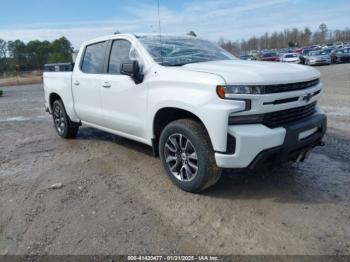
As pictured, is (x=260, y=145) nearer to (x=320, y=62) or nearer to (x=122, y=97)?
(x=122, y=97)

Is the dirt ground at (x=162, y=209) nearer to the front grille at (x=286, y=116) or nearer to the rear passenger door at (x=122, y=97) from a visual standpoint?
the rear passenger door at (x=122, y=97)

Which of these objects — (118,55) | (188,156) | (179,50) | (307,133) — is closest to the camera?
(307,133)

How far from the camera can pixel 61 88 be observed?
256 inches

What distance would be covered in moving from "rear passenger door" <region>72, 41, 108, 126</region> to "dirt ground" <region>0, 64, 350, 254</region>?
0.77 m

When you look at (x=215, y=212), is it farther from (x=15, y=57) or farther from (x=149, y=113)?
(x=15, y=57)

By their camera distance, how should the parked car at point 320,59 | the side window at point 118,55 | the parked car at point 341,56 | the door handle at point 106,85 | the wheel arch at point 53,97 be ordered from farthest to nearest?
the parked car at point 341,56
the parked car at point 320,59
the wheel arch at point 53,97
the door handle at point 106,85
the side window at point 118,55

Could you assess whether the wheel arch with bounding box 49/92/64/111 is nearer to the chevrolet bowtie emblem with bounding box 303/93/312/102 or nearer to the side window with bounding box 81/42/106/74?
the side window with bounding box 81/42/106/74

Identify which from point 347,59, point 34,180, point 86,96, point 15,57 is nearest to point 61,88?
point 86,96

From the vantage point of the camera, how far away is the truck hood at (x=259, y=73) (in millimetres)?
3400

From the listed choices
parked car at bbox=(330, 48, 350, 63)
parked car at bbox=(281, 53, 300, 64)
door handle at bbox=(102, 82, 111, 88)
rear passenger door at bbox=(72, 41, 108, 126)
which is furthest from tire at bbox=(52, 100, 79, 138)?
parked car at bbox=(330, 48, 350, 63)

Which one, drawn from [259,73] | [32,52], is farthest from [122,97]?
[32,52]

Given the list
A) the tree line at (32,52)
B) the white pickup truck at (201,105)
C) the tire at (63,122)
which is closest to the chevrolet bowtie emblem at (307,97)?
the white pickup truck at (201,105)

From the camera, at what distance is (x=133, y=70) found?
14.1 feet

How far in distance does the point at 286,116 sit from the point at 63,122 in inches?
186
